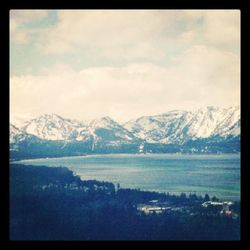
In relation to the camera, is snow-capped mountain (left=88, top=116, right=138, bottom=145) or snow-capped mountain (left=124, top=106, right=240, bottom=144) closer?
snow-capped mountain (left=124, top=106, right=240, bottom=144)

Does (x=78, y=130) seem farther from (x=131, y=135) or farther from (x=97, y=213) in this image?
(x=97, y=213)

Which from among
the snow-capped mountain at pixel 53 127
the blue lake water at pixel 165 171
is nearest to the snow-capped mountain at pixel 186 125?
the blue lake water at pixel 165 171

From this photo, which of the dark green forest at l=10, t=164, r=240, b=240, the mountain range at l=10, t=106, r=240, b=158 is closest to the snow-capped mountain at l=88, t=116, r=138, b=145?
the mountain range at l=10, t=106, r=240, b=158

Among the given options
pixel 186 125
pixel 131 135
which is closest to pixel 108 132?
pixel 131 135

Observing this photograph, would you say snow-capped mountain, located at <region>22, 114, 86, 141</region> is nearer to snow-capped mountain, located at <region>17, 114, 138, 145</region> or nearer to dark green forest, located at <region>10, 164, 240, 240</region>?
snow-capped mountain, located at <region>17, 114, 138, 145</region>

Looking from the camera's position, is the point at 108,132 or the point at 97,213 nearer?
the point at 97,213
